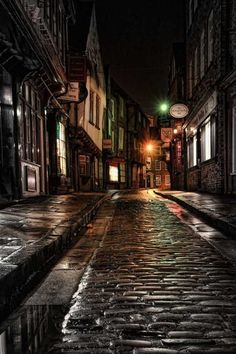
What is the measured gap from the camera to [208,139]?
1798 centimetres

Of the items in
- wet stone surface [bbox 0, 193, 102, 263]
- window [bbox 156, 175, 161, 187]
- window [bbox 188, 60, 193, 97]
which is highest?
window [bbox 188, 60, 193, 97]

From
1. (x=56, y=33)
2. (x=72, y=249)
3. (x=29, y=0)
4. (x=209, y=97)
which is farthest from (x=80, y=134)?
(x=72, y=249)

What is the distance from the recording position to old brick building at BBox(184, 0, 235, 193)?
1501cm

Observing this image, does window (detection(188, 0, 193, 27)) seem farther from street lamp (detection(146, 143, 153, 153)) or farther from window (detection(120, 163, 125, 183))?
street lamp (detection(146, 143, 153, 153))

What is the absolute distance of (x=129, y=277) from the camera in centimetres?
414

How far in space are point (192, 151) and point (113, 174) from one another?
17.9 metres

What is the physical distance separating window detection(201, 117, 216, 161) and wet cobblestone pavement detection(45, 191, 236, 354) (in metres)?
11.4

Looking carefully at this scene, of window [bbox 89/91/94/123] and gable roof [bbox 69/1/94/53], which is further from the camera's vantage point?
window [bbox 89/91/94/123]

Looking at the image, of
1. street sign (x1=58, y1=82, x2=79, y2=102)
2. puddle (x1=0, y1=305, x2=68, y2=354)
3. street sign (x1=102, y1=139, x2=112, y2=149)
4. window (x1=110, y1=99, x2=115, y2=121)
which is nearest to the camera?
puddle (x1=0, y1=305, x2=68, y2=354)

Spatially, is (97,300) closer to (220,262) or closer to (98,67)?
(220,262)

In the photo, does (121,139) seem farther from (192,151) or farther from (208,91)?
(208,91)

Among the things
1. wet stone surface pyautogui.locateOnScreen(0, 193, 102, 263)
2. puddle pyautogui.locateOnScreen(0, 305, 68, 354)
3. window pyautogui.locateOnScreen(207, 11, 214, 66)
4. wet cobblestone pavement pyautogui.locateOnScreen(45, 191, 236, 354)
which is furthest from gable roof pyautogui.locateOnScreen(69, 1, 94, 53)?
puddle pyautogui.locateOnScreen(0, 305, 68, 354)

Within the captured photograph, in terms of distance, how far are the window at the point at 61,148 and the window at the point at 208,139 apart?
7.34m

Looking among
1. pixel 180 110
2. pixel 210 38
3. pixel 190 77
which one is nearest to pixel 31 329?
pixel 210 38
